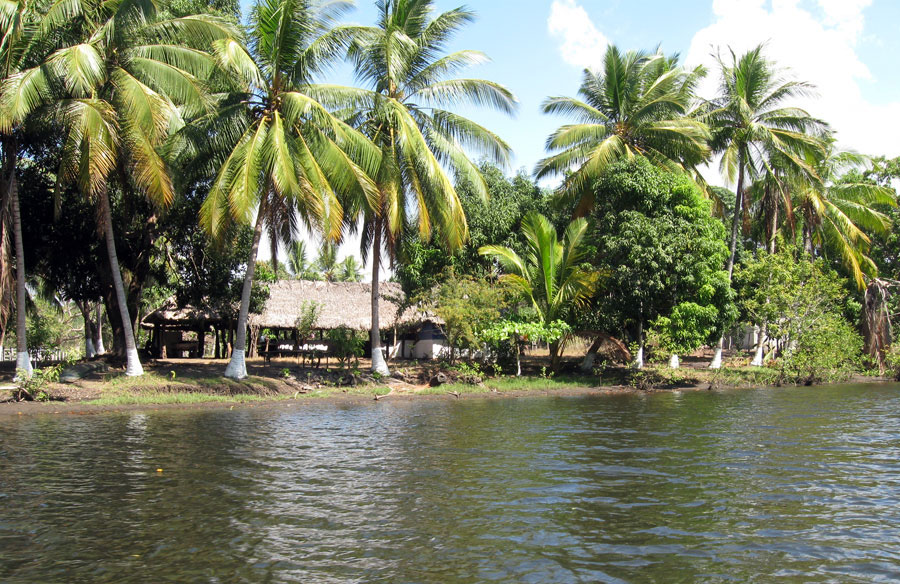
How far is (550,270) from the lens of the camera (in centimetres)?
2331

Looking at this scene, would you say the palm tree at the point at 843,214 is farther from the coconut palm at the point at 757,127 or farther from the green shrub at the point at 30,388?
the green shrub at the point at 30,388

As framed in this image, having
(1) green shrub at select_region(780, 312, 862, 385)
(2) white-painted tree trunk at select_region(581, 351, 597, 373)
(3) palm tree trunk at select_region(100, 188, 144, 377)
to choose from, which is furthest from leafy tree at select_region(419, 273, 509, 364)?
(1) green shrub at select_region(780, 312, 862, 385)

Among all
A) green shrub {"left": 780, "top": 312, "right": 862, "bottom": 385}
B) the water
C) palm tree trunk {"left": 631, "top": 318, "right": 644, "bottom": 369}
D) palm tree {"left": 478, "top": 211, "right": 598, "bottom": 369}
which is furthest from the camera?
green shrub {"left": 780, "top": 312, "right": 862, "bottom": 385}

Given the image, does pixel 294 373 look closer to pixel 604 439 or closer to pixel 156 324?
pixel 156 324

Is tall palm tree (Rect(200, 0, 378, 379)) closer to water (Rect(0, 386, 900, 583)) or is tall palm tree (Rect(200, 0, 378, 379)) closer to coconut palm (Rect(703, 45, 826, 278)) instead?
water (Rect(0, 386, 900, 583))

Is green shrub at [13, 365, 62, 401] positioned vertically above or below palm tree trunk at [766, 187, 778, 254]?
below

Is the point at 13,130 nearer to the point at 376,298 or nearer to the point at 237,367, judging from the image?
the point at 237,367

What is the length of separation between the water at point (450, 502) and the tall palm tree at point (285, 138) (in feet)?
19.1

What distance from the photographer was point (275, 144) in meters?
16.7

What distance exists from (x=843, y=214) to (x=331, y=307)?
2164 cm

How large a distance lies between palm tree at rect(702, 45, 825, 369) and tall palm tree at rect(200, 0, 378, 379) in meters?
14.6

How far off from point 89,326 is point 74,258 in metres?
8.62

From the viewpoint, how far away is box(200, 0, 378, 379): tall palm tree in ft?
54.2

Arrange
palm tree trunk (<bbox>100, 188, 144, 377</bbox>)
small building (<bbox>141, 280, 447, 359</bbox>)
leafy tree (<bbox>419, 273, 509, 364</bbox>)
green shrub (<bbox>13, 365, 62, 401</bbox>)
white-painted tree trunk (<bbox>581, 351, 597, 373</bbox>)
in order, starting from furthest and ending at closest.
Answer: small building (<bbox>141, 280, 447, 359</bbox>) → white-painted tree trunk (<bbox>581, 351, 597, 373</bbox>) → leafy tree (<bbox>419, 273, 509, 364</bbox>) → palm tree trunk (<bbox>100, 188, 144, 377</bbox>) → green shrub (<bbox>13, 365, 62, 401</bbox>)
